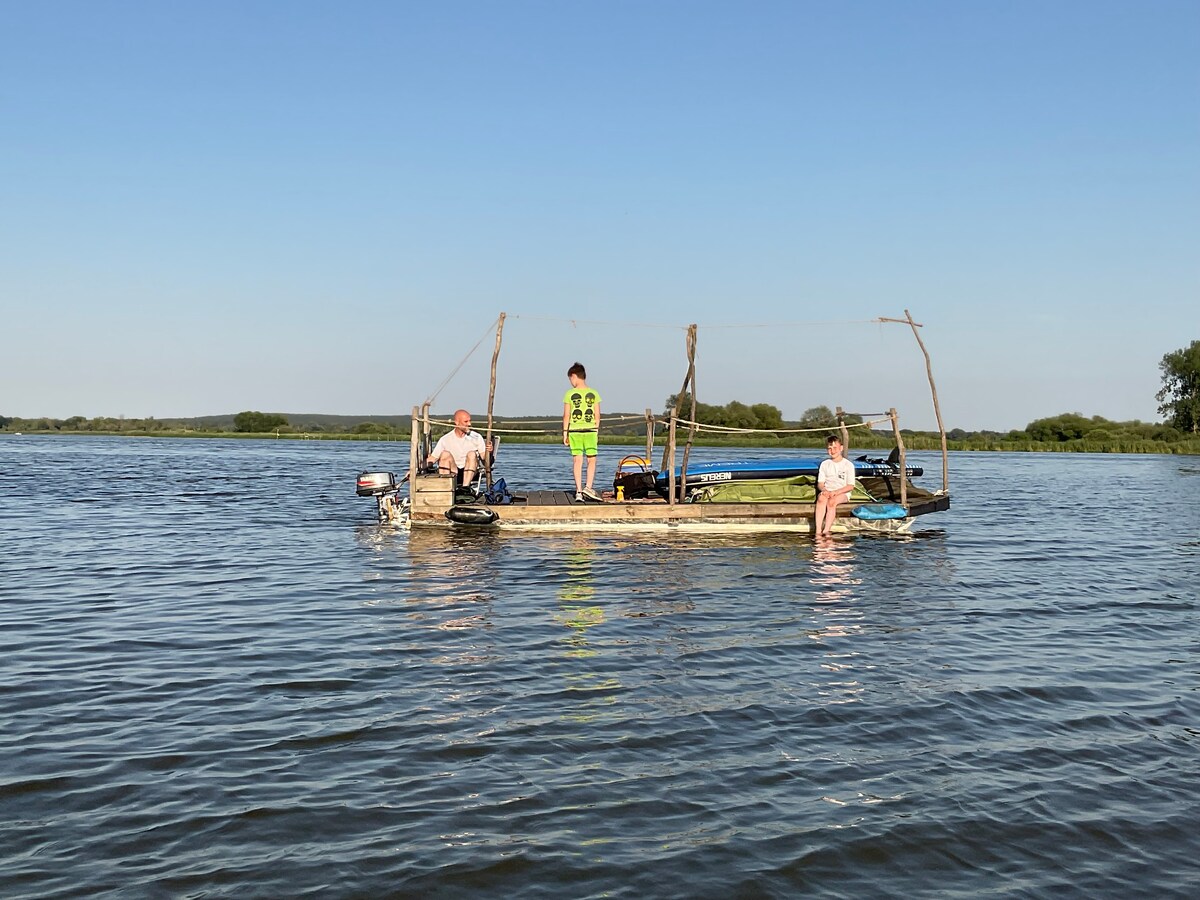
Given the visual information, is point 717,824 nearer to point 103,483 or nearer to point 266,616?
point 266,616

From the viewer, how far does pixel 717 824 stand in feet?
17.6

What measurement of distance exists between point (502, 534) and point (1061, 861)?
13.7 meters

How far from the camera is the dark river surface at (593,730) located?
4.94 m

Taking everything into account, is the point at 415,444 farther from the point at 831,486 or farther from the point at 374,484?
the point at 831,486

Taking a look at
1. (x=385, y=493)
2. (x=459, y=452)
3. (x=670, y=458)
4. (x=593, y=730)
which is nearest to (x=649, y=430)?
(x=670, y=458)

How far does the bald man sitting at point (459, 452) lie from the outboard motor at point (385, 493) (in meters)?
1.27

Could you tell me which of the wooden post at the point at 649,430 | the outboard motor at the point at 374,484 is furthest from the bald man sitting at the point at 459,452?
the wooden post at the point at 649,430

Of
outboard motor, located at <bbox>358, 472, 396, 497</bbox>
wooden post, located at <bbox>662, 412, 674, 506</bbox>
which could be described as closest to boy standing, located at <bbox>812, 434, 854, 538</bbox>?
wooden post, located at <bbox>662, 412, 674, 506</bbox>

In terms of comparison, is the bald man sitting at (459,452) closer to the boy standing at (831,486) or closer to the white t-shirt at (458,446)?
the white t-shirt at (458,446)

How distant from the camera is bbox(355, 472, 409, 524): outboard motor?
1955 centimetres

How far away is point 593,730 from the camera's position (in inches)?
273

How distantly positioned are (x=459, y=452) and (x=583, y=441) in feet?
8.06

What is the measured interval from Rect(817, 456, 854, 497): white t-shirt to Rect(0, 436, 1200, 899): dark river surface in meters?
2.89

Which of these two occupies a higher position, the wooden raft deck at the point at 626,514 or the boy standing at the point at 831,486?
the boy standing at the point at 831,486
